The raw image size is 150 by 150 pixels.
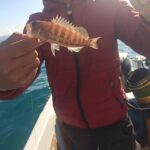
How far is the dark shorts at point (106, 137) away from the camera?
2.30m

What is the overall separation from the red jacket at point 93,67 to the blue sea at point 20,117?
442cm

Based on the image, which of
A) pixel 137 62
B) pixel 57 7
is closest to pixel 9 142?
pixel 137 62

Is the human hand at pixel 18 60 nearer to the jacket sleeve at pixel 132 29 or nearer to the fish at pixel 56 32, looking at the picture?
the fish at pixel 56 32

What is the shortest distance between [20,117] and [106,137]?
6.04 meters

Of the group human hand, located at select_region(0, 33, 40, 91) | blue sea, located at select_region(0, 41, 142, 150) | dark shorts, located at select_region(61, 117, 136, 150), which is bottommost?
blue sea, located at select_region(0, 41, 142, 150)

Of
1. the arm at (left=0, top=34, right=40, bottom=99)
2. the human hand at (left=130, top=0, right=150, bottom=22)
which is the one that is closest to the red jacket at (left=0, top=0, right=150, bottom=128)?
the human hand at (left=130, top=0, right=150, bottom=22)

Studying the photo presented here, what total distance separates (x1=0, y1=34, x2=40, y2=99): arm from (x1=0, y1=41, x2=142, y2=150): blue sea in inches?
202

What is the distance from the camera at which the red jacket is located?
218 cm

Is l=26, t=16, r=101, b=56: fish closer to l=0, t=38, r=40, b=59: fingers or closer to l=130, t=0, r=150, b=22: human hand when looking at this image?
l=0, t=38, r=40, b=59: fingers

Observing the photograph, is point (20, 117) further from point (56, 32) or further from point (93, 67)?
point (56, 32)

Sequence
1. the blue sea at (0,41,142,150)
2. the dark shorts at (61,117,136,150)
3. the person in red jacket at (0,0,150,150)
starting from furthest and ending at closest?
1. the blue sea at (0,41,142,150)
2. the dark shorts at (61,117,136,150)
3. the person in red jacket at (0,0,150,150)

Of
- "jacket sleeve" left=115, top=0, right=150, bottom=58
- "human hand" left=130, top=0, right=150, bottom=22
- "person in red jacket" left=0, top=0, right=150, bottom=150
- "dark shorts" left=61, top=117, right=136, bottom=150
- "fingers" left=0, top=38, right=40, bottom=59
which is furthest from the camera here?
"dark shorts" left=61, top=117, right=136, bottom=150

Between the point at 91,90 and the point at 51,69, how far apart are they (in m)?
0.34

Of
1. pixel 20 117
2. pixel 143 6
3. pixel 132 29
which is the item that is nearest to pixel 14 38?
pixel 143 6
